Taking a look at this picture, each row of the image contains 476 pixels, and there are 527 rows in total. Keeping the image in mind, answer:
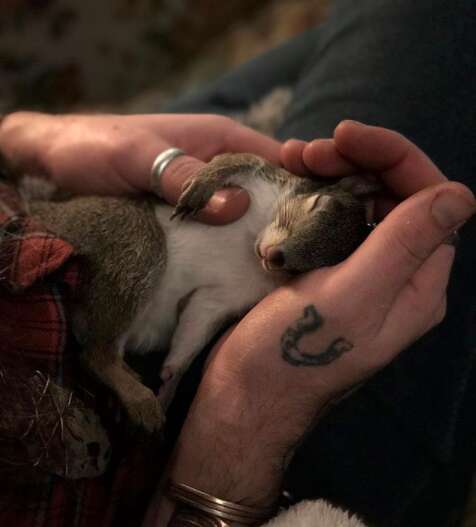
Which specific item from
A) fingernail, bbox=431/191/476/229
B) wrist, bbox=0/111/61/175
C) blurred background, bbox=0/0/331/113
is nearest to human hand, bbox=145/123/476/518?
fingernail, bbox=431/191/476/229

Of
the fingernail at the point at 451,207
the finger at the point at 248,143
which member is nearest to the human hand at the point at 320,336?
the fingernail at the point at 451,207

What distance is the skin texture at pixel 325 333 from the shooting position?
95cm

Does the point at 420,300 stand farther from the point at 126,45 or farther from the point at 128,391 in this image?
A: the point at 126,45

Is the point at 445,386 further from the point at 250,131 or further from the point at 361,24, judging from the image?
the point at 361,24

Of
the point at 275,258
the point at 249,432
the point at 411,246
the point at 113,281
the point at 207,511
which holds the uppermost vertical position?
the point at 411,246

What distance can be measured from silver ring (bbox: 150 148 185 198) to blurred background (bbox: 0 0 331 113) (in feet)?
4.13

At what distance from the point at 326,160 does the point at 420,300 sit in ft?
1.14

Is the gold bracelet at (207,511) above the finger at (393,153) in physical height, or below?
below

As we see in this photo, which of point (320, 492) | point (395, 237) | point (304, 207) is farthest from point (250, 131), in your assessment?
point (320, 492)

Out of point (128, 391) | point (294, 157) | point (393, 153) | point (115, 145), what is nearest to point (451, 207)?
point (393, 153)

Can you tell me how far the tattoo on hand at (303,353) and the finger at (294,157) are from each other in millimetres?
384

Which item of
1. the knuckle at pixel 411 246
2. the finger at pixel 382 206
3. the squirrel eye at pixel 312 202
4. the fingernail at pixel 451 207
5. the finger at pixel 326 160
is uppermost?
the fingernail at pixel 451 207

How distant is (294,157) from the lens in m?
1.27

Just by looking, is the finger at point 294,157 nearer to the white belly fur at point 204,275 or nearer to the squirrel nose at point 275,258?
the white belly fur at point 204,275
